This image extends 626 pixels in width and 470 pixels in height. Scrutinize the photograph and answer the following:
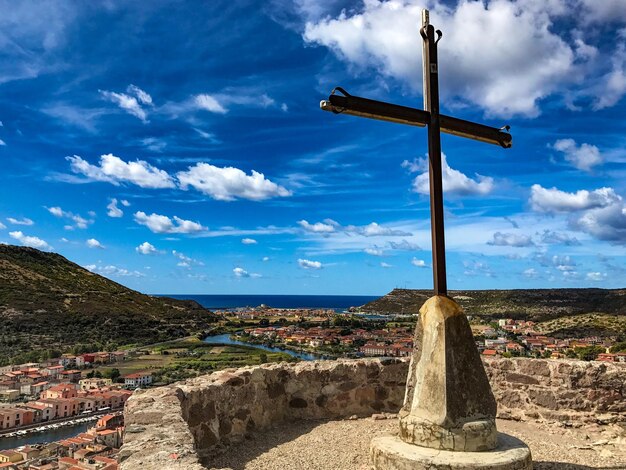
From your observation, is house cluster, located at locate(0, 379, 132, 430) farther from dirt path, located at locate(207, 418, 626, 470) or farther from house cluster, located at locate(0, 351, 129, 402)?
dirt path, located at locate(207, 418, 626, 470)

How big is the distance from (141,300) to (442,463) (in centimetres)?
7040

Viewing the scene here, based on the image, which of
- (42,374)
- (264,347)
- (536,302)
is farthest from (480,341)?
(264,347)

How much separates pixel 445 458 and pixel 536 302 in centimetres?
3804

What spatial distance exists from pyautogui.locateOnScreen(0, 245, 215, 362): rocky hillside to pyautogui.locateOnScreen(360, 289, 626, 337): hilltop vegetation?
29.9 meters

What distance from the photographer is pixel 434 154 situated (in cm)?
422

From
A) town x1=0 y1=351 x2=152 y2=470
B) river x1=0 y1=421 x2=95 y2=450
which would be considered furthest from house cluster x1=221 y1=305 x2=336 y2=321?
river x1=0 y1=421 x2=95 y2=450

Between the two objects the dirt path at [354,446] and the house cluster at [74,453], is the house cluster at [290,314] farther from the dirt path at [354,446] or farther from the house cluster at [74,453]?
the dirt path at [354,446]

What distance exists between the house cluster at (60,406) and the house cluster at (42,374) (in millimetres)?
1560

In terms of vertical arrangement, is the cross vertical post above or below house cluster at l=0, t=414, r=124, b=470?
above

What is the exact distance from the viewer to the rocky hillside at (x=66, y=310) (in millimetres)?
48062

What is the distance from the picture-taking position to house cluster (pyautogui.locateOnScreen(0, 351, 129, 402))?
2925 cm

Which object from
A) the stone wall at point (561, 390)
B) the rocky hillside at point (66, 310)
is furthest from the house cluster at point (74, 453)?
the rocky hillside at point (66, 310)

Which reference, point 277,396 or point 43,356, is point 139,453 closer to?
point 277,396

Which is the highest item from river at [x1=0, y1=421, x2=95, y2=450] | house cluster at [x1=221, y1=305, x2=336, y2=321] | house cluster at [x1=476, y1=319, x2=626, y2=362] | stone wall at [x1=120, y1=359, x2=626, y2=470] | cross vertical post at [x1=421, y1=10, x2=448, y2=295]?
cross vertical post at [x1=421, y1=10, x2=448, y2=295]
